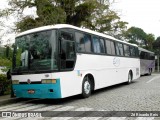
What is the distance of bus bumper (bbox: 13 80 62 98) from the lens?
923cm

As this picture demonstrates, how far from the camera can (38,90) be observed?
9.54 meters

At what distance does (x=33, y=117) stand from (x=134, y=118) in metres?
2.83

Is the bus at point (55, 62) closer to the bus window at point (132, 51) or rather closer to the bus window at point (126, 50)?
the bus window at point (126, 50)

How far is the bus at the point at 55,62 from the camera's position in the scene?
931 centimetres

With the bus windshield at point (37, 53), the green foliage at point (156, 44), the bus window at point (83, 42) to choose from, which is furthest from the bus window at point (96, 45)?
the green foliage at point (156, 44)

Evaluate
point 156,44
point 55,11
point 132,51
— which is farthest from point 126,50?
point 156,44

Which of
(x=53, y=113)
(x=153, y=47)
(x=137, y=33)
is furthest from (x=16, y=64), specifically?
(x=137, y=33)

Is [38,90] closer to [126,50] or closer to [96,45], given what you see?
[96,45]

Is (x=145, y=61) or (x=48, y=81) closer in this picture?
(x=48, y=81)

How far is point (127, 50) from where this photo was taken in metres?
18.0

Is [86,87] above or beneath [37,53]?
beneath

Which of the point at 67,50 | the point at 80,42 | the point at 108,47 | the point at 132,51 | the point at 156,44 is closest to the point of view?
the point at 67,50

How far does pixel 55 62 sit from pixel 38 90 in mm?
1260

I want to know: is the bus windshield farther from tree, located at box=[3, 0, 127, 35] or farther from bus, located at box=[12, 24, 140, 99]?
tree, located at box=[3, 0, 127, 35]
